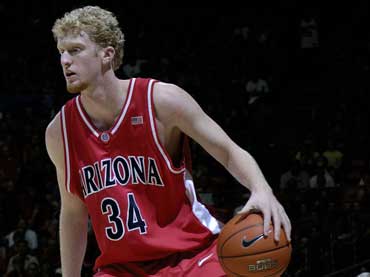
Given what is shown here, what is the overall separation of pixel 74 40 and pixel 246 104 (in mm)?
8738

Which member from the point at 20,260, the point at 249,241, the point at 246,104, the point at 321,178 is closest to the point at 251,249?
the point at 249,241

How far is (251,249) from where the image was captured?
2859 mm

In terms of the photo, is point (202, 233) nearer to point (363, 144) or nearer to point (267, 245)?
point (267, 245)

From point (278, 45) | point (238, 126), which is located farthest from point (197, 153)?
point (278, 45)

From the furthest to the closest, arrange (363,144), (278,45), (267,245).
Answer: (278,45), (363,144), (267,245)

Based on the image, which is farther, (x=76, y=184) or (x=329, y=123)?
(x=329, y=123)

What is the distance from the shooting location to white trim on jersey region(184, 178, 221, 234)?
10.8 ft

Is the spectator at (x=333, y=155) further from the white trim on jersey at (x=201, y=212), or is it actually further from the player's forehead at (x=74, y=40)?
the player's forehead at (x=74, y=40)

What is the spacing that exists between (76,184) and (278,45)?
9752 millimetres

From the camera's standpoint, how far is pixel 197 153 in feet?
35.6

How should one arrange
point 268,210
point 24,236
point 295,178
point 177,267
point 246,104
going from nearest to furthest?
point 268,210, point 177,267, point 24,236, point 295,178, point 246,104

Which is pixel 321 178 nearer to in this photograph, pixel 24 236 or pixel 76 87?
pixel 24 236

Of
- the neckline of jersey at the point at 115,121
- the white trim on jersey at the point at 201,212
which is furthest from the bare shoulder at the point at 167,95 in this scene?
the white trim on jersey at the point at 201,212

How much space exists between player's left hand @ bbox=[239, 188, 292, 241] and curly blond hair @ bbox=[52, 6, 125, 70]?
90cm
